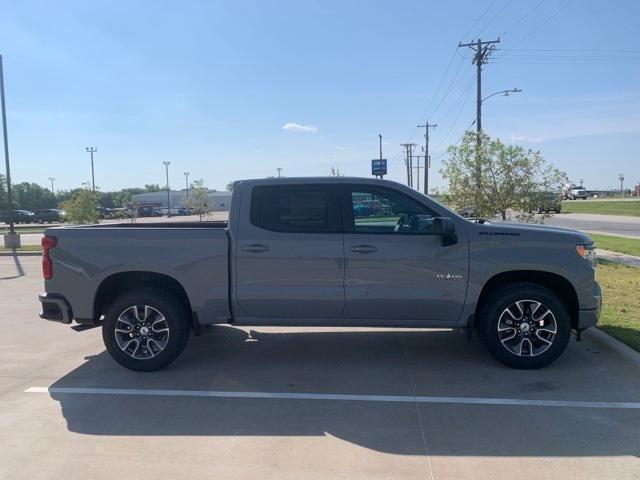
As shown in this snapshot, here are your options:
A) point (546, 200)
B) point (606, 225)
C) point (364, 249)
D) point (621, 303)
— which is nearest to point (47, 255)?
point (364, 249)

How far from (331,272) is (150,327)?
1.98 m

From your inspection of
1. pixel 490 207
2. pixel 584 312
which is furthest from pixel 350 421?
pixel 490 207

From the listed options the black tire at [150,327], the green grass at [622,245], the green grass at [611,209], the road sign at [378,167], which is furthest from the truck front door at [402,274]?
the green grass at [611,209]

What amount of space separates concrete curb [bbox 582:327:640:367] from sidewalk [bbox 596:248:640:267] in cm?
731

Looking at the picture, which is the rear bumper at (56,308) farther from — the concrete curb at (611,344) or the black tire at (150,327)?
the concrete curb at (611,344)

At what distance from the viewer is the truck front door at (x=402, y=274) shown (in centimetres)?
523

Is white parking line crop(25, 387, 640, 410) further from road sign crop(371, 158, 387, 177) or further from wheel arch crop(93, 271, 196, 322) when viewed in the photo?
road sign crop(371, 158, 387, 177)

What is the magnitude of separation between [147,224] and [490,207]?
10291mm

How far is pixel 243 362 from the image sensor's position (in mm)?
5801

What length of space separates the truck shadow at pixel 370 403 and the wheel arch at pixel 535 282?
626mm

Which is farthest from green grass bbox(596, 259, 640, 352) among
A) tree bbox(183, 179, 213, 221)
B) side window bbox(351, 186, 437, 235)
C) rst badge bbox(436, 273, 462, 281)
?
tree bbox(183, 179, 213, 221)

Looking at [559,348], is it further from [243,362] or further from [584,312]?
[243,362]

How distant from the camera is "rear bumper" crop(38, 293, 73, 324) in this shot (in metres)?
5.48

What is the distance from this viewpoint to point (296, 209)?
17.9 ft
